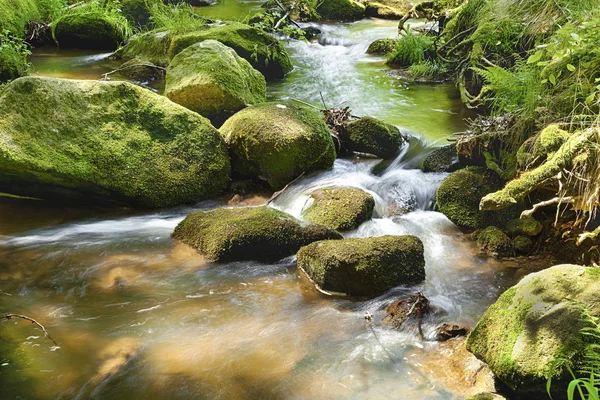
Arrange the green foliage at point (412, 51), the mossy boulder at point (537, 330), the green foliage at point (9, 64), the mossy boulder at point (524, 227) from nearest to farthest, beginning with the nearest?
the mossy boulder at point (537, 330) → the mossy boulder at point (524, 227) → the green foliage at point (9, 64) → the green foliage at point (412, 51)

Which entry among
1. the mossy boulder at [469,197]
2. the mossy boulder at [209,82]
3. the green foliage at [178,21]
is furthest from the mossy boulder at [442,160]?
the green foliage at [178,21]

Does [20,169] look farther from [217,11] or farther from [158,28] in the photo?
[217,11]

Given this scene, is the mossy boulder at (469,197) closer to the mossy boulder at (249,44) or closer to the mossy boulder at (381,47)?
the mossy boulder at (249,44)

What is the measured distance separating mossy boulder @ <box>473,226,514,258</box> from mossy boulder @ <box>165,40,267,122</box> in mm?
3727

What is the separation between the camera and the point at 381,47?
12.4 meters

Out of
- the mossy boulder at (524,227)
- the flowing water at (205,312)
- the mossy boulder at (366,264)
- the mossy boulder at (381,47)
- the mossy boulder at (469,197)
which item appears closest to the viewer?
the flowing water at (205,312)

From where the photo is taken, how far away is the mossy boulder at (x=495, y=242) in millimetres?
4891

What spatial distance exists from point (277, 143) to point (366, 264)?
232cm

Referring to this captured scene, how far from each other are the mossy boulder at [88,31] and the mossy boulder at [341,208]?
8317 mm

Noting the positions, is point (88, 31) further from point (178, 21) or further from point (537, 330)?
point (537, 330)

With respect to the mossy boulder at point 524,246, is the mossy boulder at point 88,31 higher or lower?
higher

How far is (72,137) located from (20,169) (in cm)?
63

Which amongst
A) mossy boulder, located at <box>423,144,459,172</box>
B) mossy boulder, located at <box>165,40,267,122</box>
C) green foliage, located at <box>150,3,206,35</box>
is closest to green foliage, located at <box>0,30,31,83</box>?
mossy boulder, located at <box>165,40,267,122</box>

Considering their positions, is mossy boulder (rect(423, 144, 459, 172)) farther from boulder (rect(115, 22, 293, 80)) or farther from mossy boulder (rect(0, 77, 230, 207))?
boulder (rect(115, 22, 293, 80))
